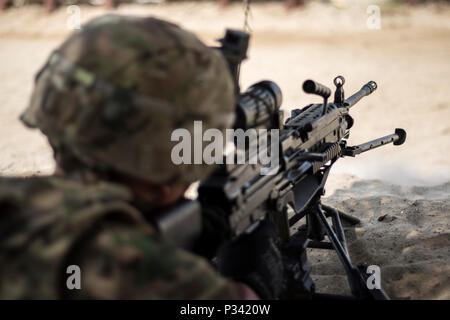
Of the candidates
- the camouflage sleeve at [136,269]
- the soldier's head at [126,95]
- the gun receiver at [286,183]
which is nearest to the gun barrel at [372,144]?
the gun receiver at [286,183]

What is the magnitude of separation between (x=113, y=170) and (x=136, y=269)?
0.37 metres

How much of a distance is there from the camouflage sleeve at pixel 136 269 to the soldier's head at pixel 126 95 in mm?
251

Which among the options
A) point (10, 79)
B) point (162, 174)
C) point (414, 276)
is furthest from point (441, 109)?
point (10, 79)

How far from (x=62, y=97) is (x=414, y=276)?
2.49m

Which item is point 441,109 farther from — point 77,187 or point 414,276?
point 77,187

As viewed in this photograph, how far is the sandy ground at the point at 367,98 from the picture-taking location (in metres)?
3.49

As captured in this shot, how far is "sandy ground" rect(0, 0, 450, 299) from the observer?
3.49 m

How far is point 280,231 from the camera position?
2.65 metres

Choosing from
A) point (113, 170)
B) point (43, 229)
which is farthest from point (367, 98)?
point (43, 229)

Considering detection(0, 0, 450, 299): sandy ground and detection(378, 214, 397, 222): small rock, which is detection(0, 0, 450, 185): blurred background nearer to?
detection(0, 0, 450, 299): sandy ground

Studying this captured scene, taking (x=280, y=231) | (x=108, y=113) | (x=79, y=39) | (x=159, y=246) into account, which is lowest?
(x=280, y=231)

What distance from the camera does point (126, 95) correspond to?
136 centimetres

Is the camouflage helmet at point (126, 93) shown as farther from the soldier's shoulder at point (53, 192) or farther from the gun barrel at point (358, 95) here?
the gun barrel at point (358, 95)

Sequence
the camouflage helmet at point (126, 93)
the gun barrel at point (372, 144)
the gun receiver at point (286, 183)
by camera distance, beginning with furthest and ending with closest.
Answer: the gun barrel at point (372, 144) < the gun receiver at point (286, 183) < the camouflage helmet at point (126, 93)
